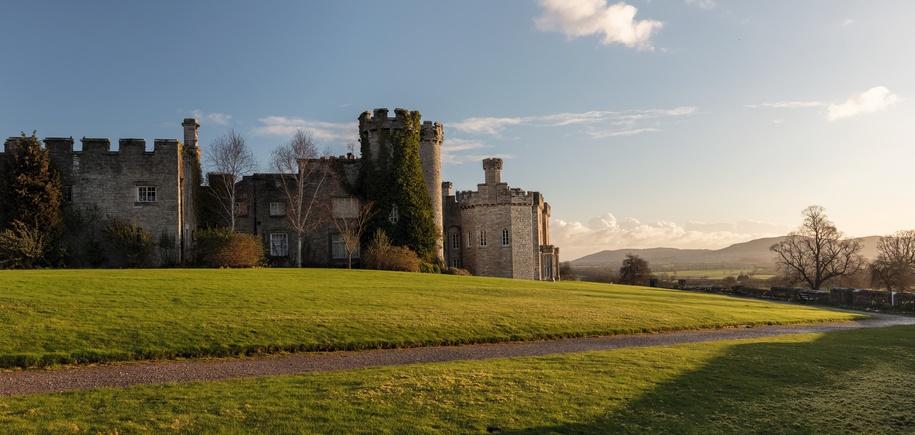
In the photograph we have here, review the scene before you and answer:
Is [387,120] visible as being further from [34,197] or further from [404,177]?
[34,197]

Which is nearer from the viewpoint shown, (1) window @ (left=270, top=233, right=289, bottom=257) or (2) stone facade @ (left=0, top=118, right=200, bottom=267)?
(2) stone facade @ (left=0, top=118, right=200, bottom=267)

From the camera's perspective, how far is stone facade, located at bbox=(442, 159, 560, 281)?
41.7m

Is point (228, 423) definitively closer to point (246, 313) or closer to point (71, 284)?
point (246, 313)

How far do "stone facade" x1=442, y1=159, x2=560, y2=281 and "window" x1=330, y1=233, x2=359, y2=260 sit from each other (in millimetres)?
8196

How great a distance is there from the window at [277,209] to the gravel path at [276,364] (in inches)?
1032

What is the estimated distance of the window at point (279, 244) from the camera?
37.6 m

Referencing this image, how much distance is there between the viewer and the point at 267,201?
37812 mm

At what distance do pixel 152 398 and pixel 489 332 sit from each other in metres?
9.15

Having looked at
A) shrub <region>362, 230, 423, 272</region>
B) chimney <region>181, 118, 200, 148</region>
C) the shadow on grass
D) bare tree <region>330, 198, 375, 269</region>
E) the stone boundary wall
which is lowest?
the stone boundary wall

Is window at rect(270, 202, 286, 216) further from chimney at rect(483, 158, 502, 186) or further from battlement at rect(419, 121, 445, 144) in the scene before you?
chimney at rect(483, 158, 502, 186)

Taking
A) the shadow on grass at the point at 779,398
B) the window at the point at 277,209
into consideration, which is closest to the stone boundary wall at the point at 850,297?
the shadow on grass at the point at 779,398

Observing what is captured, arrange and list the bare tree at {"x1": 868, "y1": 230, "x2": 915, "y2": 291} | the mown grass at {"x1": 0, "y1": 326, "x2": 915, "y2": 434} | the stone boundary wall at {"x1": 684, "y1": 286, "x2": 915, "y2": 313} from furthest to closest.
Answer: the bare tree at {"x1": 868, "y1": 230, "x2": 915, "y2": 291}
the stone boundary wall at {"x1": 684, "y1": 286, "x2": 915, "y2": 313}
the mown grass at {"x1": 0, "y1": 326, "x2": 915, "y2": 434}

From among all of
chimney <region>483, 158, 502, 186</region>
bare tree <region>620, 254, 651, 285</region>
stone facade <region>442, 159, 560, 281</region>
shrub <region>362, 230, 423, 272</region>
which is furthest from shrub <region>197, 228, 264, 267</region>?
bare tree <region>620, 254, 651, 285</region>

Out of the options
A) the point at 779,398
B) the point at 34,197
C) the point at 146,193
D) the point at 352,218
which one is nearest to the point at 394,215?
the point at 352,218
